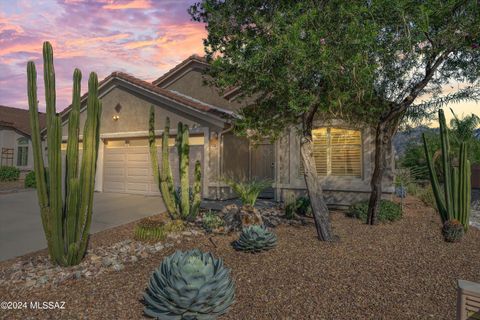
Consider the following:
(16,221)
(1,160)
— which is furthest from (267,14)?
(1,160)

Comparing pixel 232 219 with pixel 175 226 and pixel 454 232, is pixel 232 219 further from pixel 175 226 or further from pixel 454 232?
pixel 454 232

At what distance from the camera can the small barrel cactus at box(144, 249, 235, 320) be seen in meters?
3.46

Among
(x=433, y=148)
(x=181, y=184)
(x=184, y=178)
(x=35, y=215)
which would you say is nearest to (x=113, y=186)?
(x=35, y=215)

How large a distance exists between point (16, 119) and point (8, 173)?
5.74 metres

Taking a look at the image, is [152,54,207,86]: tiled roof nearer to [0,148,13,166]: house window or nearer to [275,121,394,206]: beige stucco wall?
[275,121,394,206]: beige stucco wall

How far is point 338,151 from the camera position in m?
11.4

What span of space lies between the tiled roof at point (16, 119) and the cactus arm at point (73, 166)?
18.6 metres

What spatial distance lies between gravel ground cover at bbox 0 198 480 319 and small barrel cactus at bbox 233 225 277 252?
129mm

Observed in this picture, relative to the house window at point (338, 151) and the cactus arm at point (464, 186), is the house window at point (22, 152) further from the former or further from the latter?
the cactus arm at point (464, 186)

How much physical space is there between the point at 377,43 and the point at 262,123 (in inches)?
120

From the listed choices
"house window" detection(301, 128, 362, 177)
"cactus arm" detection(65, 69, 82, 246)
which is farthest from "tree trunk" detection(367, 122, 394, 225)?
"cactus arm" detection(65, 69, 82, 246)

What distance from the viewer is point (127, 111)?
1454 centimetres

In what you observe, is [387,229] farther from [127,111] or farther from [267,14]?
[127,111]

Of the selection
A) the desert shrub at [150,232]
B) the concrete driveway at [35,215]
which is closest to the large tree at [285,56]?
the desert shrub at [150,232]
